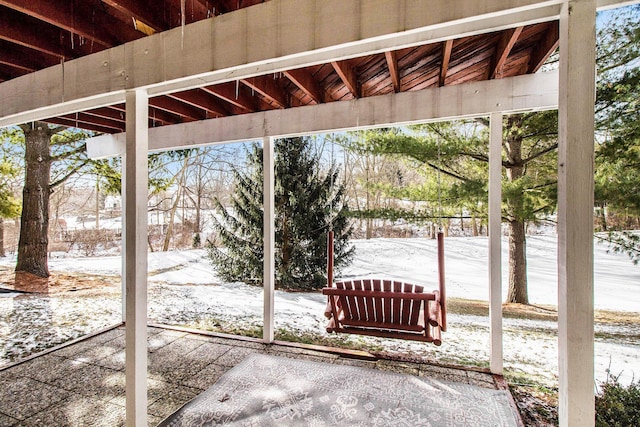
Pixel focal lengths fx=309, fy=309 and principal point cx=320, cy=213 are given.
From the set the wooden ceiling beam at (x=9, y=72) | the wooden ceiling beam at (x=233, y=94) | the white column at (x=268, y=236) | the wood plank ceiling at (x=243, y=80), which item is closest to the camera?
the wood plank ceiling at (x=243, y=80)


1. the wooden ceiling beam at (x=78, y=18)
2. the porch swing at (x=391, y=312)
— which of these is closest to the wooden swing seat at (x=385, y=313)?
the porch swing at (x=391, y=312)

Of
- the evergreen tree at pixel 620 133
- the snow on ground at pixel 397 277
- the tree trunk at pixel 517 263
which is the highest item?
the evergreen tree at pixel 620 133

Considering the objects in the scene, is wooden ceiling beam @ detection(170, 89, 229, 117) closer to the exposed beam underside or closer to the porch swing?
the exposed beam underside

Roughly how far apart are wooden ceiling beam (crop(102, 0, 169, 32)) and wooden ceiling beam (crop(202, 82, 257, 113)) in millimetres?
716

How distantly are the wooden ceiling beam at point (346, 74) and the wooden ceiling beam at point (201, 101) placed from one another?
1.56 meters

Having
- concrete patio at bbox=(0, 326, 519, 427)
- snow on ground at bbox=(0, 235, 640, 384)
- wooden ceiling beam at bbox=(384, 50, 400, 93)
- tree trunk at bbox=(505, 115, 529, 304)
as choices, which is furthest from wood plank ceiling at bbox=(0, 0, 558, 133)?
snow on ground at bbox=(0, 235, 640, 384)

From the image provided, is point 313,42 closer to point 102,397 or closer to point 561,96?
point 561,96

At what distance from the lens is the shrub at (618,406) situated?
250 centimetres

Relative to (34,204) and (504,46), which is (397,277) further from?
(34,204)

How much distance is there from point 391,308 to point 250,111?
105 inches

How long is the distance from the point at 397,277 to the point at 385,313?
610 centimetres

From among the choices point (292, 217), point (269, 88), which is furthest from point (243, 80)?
point (292, 217)

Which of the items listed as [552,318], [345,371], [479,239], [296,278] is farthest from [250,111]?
[479,239]

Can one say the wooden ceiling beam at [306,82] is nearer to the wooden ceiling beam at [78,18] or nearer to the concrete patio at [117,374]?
the wooden ceiling beam at [78,18]
